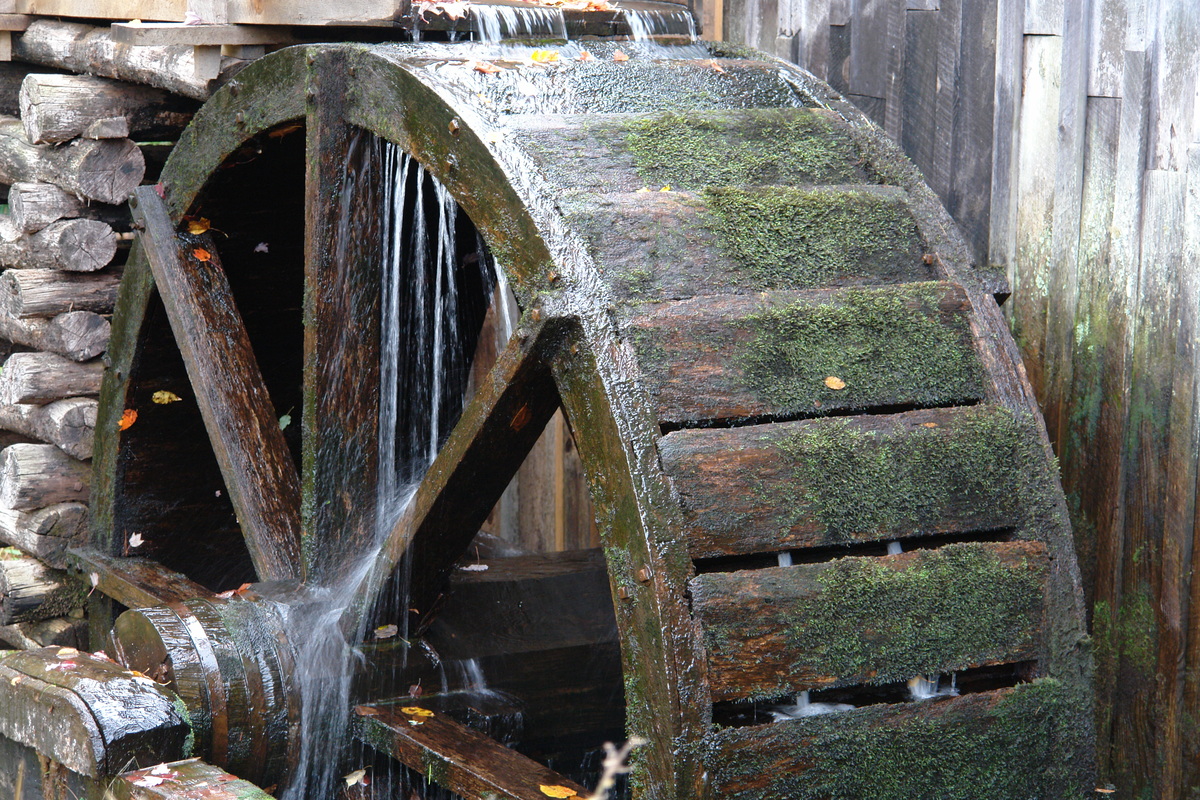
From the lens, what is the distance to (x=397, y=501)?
363 cm

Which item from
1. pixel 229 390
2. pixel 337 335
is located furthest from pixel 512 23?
pixel 229 390

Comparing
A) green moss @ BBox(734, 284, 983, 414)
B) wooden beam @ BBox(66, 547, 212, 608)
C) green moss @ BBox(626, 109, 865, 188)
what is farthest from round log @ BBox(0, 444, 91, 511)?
green moss @ BBox(734, 284, 983, 414)

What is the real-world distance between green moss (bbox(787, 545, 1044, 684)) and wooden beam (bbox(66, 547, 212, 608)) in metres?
1.89

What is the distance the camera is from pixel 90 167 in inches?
179

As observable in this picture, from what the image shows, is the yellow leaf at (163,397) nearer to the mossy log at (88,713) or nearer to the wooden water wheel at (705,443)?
the wooden water wheel at (705,443)

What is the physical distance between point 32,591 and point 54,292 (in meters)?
1.13

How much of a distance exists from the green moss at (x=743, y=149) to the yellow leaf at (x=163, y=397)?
2086 millimetres

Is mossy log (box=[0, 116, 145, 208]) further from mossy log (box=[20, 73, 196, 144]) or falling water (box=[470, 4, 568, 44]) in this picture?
falling water (box=[470, 4, 568, 44])

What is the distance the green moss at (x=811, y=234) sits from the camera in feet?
9.14

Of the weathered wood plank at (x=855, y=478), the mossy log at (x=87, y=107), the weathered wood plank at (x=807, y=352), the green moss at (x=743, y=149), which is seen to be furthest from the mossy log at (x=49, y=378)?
the weathered wood plank at (x=855, y=478)

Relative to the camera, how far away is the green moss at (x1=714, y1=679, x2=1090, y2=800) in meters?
2.33

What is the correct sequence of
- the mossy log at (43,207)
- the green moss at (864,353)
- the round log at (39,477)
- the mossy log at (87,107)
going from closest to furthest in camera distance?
the green moss at (864,353)
the mossy log at (87,107)
the mossy log at (43,207)
the round log at (39,477)

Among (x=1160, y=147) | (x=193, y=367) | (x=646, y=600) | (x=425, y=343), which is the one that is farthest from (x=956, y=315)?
(x=193, y=367)

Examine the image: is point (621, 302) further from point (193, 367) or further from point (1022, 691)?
point (193, 367)
